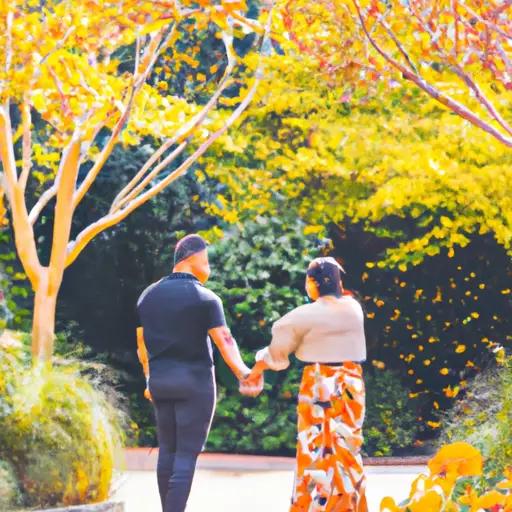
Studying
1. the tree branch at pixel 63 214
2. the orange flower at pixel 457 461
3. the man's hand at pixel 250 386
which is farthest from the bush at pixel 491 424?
the tree branch at pixel 63 214

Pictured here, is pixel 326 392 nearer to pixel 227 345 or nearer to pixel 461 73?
pixel 227 345

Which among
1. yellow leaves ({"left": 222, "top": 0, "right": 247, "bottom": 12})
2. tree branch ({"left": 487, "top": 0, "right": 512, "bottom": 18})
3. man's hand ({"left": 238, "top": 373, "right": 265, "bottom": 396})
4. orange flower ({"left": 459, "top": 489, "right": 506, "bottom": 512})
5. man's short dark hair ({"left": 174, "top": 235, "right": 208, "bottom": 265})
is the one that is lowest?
orange flower ({"left": 459, "top": 489, "right": 506, "bottom": 512})

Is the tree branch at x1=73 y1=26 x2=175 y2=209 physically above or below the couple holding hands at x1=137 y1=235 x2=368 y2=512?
above

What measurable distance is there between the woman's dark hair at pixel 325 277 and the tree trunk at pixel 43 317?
4592mm

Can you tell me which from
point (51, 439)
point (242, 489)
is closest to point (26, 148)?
point (242, 489)

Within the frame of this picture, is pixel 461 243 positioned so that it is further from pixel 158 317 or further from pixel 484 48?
pixel 158 317

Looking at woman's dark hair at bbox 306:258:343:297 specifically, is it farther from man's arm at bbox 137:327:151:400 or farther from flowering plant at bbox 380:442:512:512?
flowering plant at bbox 380:442:512:512

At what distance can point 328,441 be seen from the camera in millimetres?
6609

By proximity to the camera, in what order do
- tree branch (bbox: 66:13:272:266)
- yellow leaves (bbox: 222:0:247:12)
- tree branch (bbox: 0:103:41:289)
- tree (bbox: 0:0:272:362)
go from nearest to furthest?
yellow leaves (bbox: 222:0:247:12) < tree (bbox: 0:0:272:362) < tree branch (bbox: 0:103:41:289) < tree branch (bbox: 66:13:272:266)

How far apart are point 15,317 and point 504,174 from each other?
225 inches

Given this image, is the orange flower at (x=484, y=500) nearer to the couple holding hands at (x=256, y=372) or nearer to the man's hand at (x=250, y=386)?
the couple holding hands at (x=256, y=372)

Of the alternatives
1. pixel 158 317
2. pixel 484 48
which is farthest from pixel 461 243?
pixel 158 317

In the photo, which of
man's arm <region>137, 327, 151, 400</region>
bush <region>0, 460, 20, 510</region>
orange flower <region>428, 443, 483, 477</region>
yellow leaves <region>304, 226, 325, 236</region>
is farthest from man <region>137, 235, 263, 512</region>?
yellow leaves <region>304, 226, 325, 236</region>

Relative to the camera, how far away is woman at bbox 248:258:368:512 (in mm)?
6566
